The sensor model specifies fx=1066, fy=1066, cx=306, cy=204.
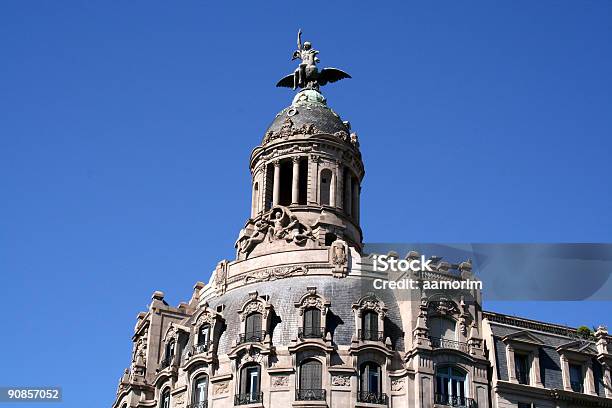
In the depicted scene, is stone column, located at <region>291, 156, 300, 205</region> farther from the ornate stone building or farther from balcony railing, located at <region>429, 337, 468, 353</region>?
balcony railing, located at <region>429, 337, 468, 353</region>

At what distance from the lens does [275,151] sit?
83125mm

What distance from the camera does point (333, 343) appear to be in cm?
6831

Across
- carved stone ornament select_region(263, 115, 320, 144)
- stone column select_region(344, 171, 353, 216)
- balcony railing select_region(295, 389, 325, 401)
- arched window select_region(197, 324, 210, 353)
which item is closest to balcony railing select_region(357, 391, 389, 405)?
balcony railing select_region(295, 389, 325, 401)

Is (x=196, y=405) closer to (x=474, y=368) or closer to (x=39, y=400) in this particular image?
(x=39, y=400)

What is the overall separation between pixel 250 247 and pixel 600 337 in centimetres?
2550

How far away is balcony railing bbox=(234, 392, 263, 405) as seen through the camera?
6731 cm

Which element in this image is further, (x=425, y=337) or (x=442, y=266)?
(x=442, y=266)

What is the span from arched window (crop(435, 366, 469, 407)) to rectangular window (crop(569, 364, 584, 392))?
8.19m

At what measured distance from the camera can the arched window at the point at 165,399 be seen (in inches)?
2940

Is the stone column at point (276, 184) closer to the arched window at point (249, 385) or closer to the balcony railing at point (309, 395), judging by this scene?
the arched window at point (249, 385)

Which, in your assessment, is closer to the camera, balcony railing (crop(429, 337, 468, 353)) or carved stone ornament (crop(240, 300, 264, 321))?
balcony railing (crop(429, 337, 468, 353))

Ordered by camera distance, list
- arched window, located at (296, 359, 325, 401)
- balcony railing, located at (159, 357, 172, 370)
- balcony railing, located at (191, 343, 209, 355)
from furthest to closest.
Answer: balcony railing, located at (159, 357, 172, 370) → balcony railing, located at (191, 343, 209, 355) → arched window, located at (296, 359, 325, 401)

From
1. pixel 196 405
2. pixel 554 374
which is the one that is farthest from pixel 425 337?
pixel 196 405

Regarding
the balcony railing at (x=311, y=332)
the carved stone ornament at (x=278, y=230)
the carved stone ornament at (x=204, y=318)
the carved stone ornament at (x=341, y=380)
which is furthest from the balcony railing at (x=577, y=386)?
the carved stone ornament at (x=204, y=318)
